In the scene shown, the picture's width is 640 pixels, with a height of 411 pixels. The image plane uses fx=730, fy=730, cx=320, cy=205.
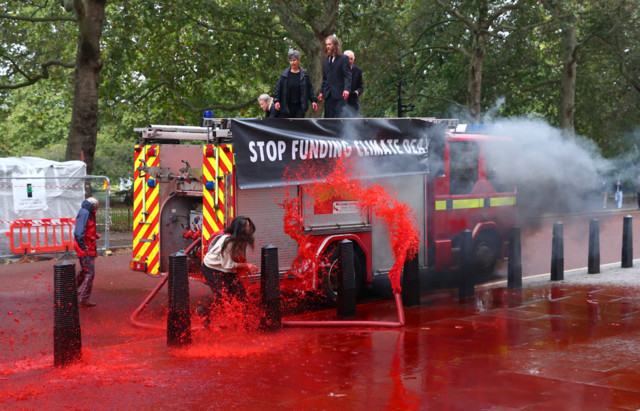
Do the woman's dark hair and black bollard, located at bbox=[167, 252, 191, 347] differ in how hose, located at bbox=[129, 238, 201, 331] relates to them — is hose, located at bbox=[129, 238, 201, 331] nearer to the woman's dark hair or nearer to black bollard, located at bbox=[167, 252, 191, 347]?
black bollard, located at bbox=[167, 252, 191, 347]

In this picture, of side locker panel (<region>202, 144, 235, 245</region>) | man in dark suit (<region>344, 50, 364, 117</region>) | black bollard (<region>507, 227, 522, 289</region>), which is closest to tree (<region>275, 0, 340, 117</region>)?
man in dark suit (<region>344, 50, 364, 117</region>)

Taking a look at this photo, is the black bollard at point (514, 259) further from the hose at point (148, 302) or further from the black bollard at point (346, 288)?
the hose at point (148, 302)

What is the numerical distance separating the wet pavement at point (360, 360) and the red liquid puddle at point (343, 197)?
2.25ft

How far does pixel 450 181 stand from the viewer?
11453 millimetres

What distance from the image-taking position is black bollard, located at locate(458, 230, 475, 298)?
34.6 ft

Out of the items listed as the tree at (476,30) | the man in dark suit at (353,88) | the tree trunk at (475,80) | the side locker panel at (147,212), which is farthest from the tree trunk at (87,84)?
the tree trunk at (475,80)

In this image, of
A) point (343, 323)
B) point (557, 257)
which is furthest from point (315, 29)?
point (343, 323)

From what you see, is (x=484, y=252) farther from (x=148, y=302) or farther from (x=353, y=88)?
(x=148, y=302)

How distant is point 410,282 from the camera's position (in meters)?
10.0

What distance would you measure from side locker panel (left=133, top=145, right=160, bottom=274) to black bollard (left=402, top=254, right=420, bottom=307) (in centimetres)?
341

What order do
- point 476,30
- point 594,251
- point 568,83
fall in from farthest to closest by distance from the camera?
point 568,83
point 476,30
point 594,251

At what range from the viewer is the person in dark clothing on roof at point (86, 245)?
401 inches

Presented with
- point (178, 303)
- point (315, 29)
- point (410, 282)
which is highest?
point (315, 29)

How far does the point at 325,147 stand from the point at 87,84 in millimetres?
11920
